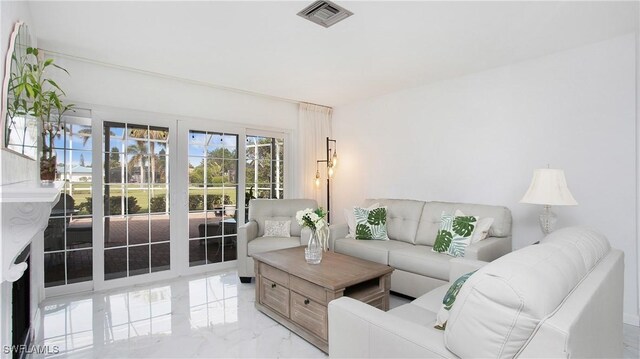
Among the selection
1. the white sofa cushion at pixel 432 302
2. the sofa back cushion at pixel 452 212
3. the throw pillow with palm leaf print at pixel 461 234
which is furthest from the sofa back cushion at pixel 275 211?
the white sofa cushion at pixel 432 302

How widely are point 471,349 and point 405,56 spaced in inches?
113

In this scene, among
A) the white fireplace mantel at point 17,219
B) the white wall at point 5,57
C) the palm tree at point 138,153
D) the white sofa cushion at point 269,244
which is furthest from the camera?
the palm tree at point 138,153

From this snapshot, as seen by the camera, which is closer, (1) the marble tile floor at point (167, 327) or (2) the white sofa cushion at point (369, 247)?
(1) the marble tile floor at point (167, 327)

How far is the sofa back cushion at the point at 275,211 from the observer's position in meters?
4.15

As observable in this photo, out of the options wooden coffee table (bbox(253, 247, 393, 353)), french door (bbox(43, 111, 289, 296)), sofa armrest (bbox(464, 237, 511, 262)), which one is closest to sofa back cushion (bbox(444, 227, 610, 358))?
wooden coffee table (bbox(253, 247, 393, 353))

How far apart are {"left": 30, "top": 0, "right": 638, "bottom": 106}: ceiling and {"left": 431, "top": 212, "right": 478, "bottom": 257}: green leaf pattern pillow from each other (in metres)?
1.65

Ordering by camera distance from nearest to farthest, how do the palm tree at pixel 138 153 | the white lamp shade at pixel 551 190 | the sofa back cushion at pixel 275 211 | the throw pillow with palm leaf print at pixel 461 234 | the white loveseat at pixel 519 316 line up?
the white loveseat at pixel 519 316, the white lamp shade at pixel 551 190, the throw pillow with palm leaf print at pixel 461 234, the palm tree at pixel 138 153, the sofa back cushion at pixel 275 211

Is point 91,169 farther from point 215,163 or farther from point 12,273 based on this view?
point 12,273

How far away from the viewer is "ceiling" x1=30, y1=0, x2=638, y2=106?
7.63 ft

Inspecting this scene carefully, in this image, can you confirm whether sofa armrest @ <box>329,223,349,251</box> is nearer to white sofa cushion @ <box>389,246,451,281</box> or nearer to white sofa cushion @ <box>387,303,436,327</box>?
white sofa cushion @ <box>389,246,451,281</box>

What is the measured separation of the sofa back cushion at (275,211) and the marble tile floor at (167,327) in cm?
92

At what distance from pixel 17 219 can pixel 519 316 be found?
1.81 metres

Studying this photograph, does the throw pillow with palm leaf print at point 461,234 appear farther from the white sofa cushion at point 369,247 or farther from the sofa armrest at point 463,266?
the sofa armrest at point 463,266

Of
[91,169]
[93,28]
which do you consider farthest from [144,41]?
[91,169]
